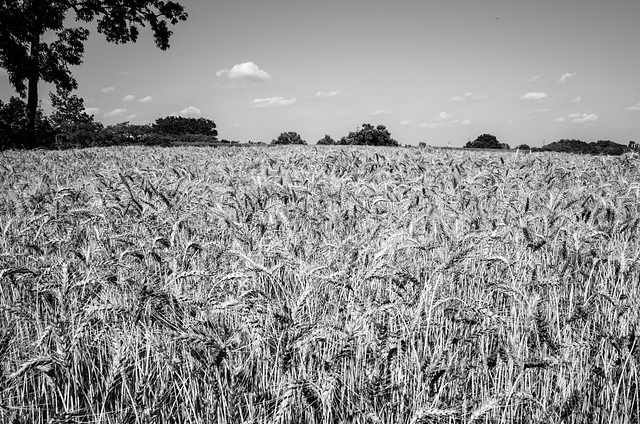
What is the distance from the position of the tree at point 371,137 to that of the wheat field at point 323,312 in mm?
52854

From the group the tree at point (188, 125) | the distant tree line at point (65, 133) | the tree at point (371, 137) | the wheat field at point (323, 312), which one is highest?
the tree at point (188, 125)

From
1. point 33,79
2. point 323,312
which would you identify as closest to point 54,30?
point 33,79

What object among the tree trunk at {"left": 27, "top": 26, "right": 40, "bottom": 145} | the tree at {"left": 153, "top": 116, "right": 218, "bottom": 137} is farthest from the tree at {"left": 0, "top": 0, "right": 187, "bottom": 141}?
the tree at {"left": 153, "top": 116, "right": 218, "bottom": 137}

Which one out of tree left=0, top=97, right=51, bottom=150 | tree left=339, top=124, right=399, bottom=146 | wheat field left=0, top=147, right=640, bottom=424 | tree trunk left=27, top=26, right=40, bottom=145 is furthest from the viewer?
tree left=339, top=124, right=399, bottom=146

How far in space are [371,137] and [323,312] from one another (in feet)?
186

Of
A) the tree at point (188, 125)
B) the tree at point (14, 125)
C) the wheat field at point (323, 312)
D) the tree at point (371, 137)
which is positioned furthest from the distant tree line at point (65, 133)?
the tree at point (188, 125)

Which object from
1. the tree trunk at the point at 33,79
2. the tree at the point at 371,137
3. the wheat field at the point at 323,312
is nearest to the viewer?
the wheat field at the point at 323,312

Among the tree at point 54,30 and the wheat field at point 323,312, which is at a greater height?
the tree at point 54,30

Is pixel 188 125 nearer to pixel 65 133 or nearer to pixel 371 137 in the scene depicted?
pixel 371 137

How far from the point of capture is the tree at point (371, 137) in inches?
2241

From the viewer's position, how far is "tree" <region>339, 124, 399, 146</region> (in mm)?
56928

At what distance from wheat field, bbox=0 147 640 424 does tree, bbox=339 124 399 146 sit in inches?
2081

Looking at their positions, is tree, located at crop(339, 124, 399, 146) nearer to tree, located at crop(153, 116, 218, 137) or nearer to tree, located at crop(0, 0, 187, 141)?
tree, located at crop(0, 0, 187, 141)

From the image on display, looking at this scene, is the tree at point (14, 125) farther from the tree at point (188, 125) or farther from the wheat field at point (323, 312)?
the tree at point (188, 125)
